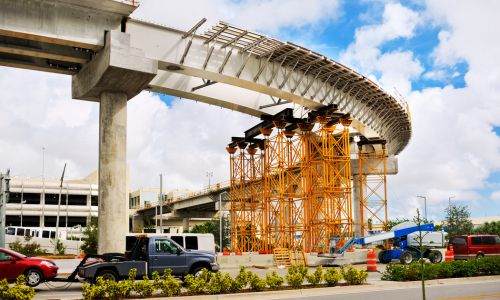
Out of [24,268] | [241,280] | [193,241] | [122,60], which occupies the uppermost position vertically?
[122,60]

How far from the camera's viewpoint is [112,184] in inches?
1093

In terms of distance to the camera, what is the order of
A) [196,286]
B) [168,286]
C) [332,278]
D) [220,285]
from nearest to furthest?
[168,286] → [196,286] → [220,285] → [332,278]

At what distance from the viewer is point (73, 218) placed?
102312mm

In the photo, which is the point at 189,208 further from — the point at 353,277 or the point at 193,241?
the point at 353,277

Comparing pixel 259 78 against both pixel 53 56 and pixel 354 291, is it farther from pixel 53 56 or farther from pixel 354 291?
pixel 354 291

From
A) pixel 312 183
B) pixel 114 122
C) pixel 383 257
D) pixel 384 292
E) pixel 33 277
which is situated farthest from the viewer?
pixel 312 183

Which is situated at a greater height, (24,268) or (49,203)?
(49,203)

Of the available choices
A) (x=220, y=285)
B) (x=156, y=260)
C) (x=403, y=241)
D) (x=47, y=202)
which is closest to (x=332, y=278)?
(x=220, y=285)

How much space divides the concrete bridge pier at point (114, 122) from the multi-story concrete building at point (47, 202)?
224 ft

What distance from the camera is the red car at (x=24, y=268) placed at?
21.1m

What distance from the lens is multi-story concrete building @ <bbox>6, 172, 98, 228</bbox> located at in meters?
95.2

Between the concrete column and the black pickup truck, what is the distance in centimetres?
619

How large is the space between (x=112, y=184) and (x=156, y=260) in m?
7.77

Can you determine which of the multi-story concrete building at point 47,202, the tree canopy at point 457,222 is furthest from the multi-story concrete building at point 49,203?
the tree canopy at point 457,222
